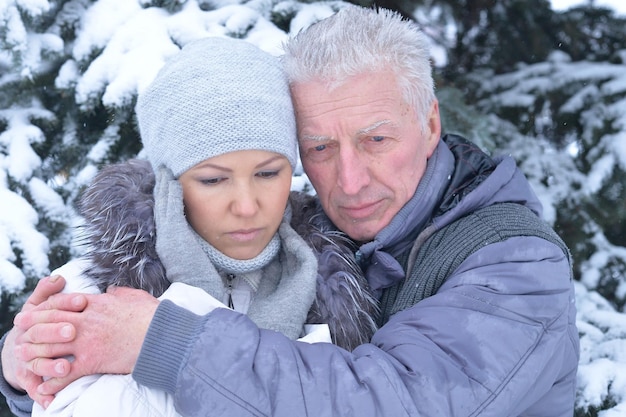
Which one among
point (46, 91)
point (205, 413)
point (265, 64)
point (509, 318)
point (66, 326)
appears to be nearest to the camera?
point (205, 413)

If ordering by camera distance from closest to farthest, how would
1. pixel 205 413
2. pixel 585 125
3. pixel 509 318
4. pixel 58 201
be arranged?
pixel 205 413, pixel 509 318, pixel 58 201, pixel 585 125

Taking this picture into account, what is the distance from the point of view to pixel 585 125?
3.62 m

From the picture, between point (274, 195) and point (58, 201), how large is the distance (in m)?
1.48

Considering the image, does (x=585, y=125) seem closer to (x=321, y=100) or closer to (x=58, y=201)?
(x=321, y=100)

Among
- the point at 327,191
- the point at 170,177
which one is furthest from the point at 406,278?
the point at 170,177

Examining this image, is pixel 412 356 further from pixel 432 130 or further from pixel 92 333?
pixel 432 130

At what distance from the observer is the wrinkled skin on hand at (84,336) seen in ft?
5.24

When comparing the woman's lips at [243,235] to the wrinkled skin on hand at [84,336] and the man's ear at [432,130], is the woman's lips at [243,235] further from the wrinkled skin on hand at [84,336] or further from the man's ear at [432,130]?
the man's ear at [432,130]

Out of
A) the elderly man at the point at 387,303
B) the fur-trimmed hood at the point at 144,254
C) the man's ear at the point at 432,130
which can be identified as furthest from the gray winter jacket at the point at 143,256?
the man's ear at the point at 432,130

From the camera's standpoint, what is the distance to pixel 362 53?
2203mm

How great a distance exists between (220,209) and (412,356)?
0.72 metres

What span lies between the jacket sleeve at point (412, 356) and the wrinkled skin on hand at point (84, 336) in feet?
0.27

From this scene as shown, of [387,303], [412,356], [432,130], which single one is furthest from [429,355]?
[432,130]

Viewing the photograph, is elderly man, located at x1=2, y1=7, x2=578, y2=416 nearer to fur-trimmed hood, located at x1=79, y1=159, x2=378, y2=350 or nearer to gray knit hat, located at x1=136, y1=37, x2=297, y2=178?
fur-trimmed hood, located at x1=79, y1=159, x2=378, y2=350
